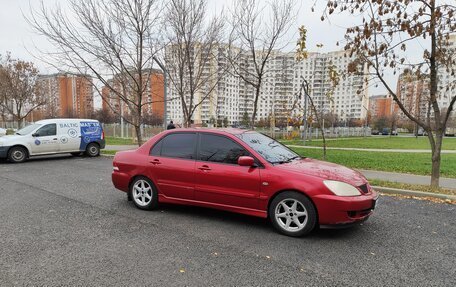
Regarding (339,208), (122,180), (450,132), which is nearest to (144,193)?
(122,180)

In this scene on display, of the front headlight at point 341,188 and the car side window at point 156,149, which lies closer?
the front headlight at point 341,188

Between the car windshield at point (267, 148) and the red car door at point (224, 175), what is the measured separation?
25 cm

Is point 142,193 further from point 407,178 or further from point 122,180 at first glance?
point 407,178

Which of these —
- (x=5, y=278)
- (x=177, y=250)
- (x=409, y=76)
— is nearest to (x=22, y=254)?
(x=5, y=278)

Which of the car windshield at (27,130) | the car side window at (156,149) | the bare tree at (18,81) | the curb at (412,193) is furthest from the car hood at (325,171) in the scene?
the bare tree at (18,81)

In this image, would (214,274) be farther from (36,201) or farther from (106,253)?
(36,201)

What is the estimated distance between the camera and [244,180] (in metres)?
4.57

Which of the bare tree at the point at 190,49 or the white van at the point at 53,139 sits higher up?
the bare tree at the point at 190,49

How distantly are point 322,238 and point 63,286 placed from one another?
3.22 m

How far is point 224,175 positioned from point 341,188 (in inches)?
67.8

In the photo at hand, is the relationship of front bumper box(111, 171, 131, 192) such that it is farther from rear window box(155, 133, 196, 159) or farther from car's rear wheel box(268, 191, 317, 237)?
car's rear wheel box(268, 191, 317, 237)

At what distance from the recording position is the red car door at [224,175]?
4.56 metres

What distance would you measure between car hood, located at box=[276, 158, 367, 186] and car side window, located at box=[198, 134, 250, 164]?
28.6 inches

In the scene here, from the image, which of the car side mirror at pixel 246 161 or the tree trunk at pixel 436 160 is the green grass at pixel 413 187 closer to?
the tree trunk at pixel 436 160
